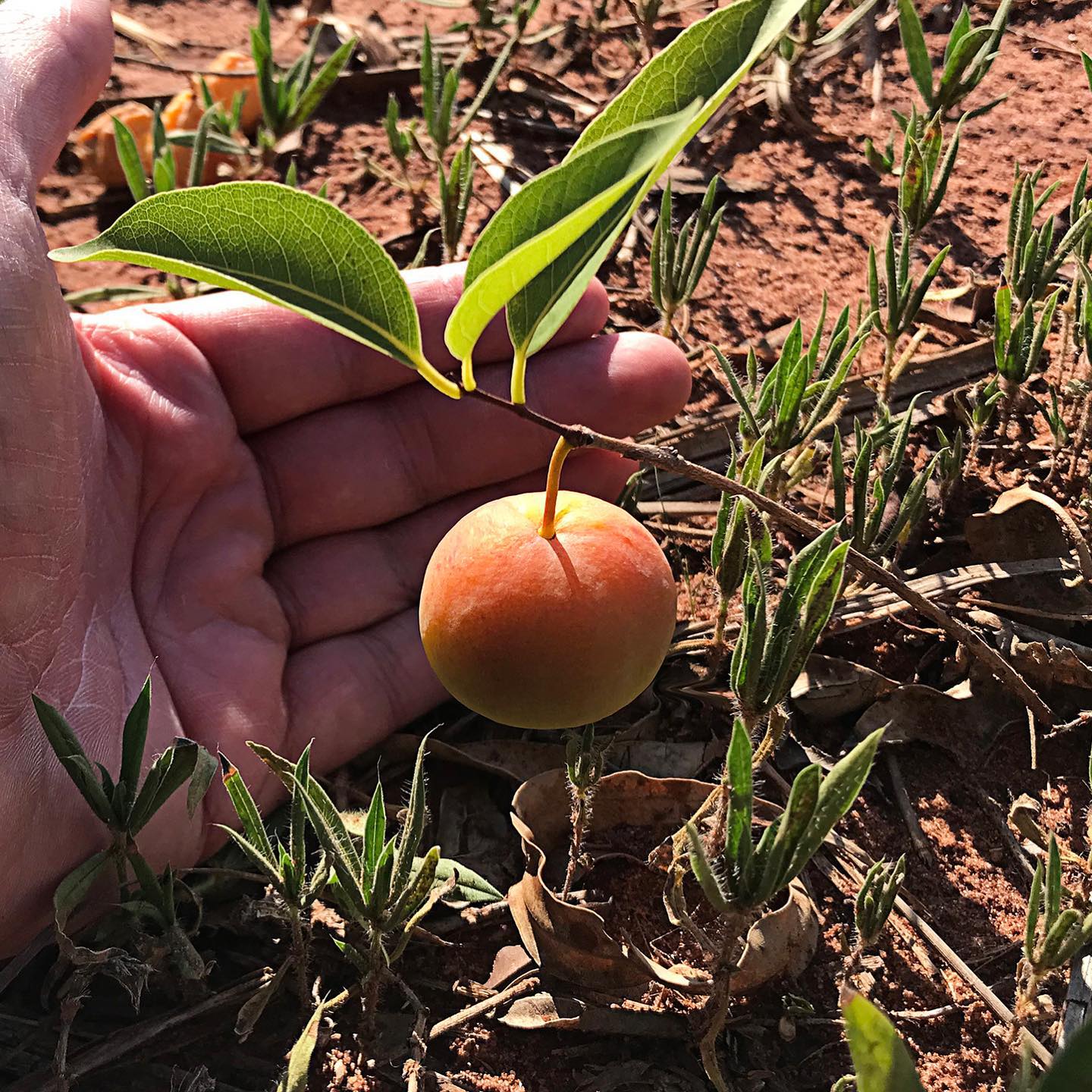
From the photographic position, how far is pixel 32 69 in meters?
1.69

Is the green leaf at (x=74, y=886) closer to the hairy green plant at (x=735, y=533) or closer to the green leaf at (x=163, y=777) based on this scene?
the green leaf at (x=163, y=777)

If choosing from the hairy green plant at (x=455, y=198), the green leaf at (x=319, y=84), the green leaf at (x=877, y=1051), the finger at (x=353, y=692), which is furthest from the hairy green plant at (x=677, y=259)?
the green leaf at (x=877, y=1051)

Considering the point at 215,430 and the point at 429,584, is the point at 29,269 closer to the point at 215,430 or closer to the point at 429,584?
the point at 215,430

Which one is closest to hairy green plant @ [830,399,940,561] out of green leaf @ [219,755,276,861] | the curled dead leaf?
the curled dead leaf

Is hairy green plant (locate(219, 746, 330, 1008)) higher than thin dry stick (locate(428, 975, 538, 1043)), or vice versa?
hairy green plant (locate(219, 746, 330, 1008))

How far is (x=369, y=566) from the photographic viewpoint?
1963mm

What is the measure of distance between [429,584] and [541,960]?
0.54m

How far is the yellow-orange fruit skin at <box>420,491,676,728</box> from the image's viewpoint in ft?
3.94

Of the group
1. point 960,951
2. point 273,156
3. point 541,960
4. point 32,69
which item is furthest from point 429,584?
point 273,156

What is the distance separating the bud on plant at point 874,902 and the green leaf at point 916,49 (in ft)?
A: 4.99

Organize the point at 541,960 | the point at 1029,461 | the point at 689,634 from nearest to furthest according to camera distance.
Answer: the point at 541,960 < the point at 689,634 < the point at 1029,461

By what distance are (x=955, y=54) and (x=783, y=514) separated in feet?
3.77

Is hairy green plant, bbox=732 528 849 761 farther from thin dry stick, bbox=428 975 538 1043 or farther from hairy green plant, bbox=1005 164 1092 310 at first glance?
hairy green plant, bbox=1005 164 1092 310

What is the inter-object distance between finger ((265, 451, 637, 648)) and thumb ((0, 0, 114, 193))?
74 centimetres
